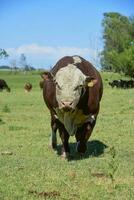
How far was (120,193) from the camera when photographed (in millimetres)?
Answer: 7336

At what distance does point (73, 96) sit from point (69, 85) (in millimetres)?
262

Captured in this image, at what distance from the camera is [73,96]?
9977 millimetres

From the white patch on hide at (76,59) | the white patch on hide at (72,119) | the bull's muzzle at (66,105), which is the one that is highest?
the white patch on hide at (76,59)

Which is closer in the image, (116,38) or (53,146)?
(53,146)

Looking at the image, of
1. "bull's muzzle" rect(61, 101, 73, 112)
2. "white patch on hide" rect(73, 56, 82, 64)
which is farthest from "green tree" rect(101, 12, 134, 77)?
"bull's muzzle" rect(61, 101, 73, 112)

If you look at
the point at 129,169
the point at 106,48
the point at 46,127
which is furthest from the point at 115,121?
the point at 106,48

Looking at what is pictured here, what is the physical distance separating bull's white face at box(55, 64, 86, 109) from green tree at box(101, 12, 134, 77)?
65.1 meters

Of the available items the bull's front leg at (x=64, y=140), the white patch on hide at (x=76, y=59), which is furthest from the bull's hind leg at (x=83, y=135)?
the white patch on hide at (x=76, y=59)

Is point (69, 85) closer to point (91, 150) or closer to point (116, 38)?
point (91, 150)

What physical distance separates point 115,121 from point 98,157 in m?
7.24

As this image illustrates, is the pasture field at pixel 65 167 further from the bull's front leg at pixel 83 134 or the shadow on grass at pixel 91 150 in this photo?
the bull's front leg at pixel 83 134

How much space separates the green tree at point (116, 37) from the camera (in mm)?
79062

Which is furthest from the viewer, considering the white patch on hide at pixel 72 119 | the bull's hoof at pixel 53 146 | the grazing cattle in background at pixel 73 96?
the bull's hoof at pixel 53 146

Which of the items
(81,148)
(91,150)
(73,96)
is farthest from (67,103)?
(91,150)
